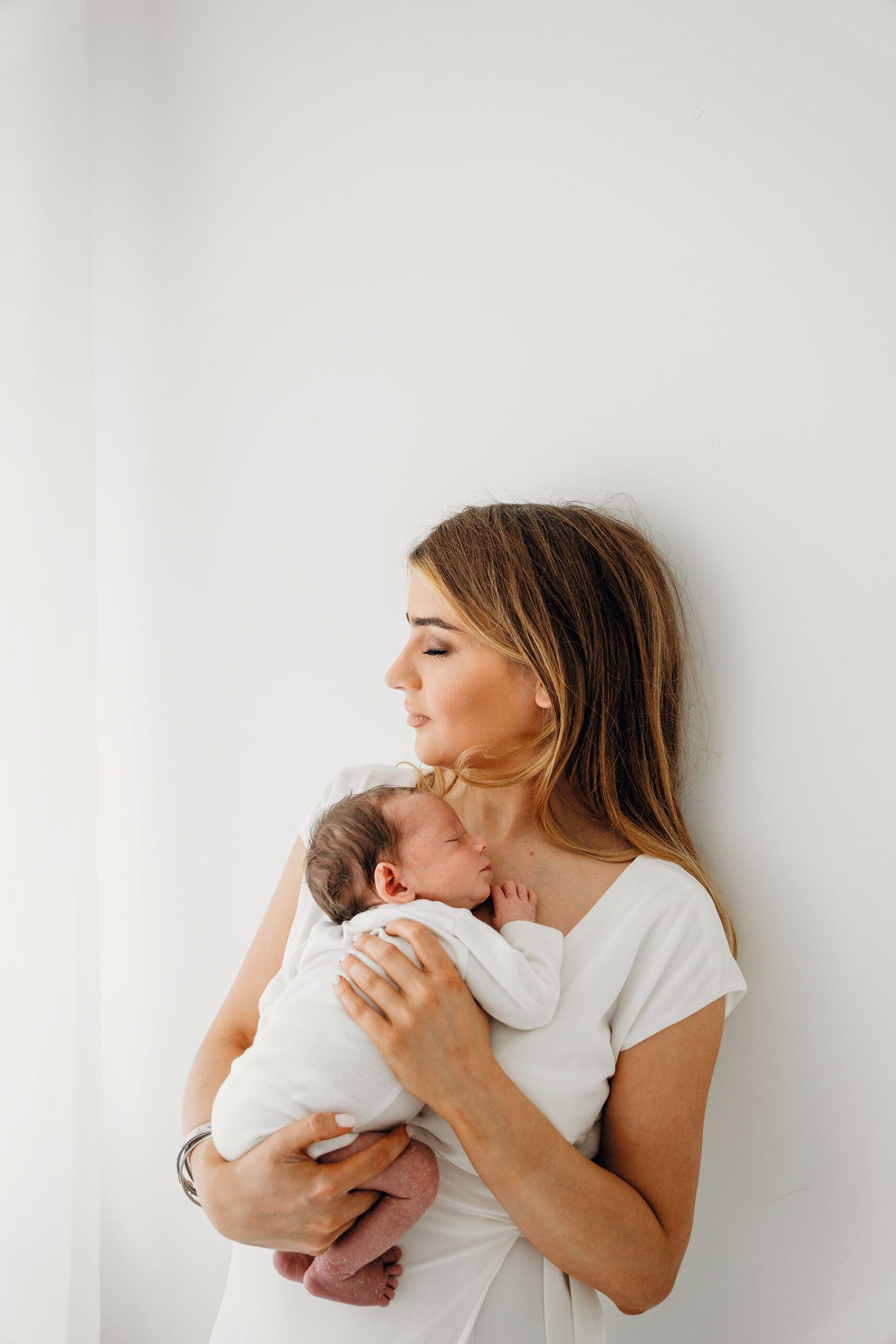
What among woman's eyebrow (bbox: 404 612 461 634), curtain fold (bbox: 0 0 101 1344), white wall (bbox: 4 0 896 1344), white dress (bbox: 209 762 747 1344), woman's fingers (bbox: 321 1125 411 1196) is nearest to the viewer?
woman's fingers (bbox: 321 1125 411 1196)

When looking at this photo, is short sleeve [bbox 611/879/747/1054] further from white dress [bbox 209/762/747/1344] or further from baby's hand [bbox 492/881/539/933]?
baby's hand [bbox 492/881/539/933]

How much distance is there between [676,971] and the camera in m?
1.25

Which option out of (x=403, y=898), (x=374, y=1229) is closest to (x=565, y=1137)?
(x=374, y=1229)

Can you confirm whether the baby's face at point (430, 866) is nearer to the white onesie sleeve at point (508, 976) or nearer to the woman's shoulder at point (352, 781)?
the white onesie sleeve at point (508, 976)

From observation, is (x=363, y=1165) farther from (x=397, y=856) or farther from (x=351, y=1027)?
(x=397, y=856)

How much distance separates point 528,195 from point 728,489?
26.3 inches

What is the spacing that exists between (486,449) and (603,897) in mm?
839

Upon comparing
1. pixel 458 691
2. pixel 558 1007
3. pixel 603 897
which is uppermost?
pixel 458 691

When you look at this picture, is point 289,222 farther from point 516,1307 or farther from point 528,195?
point 516,1307

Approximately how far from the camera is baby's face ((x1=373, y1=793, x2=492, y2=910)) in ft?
4.05

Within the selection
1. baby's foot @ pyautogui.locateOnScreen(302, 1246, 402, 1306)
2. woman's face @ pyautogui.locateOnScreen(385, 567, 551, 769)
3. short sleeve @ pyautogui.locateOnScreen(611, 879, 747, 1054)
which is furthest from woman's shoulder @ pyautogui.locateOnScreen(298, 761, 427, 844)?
baby's foot @ pyautogui.locateOnScreen(302, 1246, 402, 1306)

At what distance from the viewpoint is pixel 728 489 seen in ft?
4.60

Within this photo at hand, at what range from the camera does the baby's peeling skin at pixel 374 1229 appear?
1.12 m

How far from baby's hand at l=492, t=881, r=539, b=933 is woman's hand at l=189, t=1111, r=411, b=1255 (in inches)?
11.6
